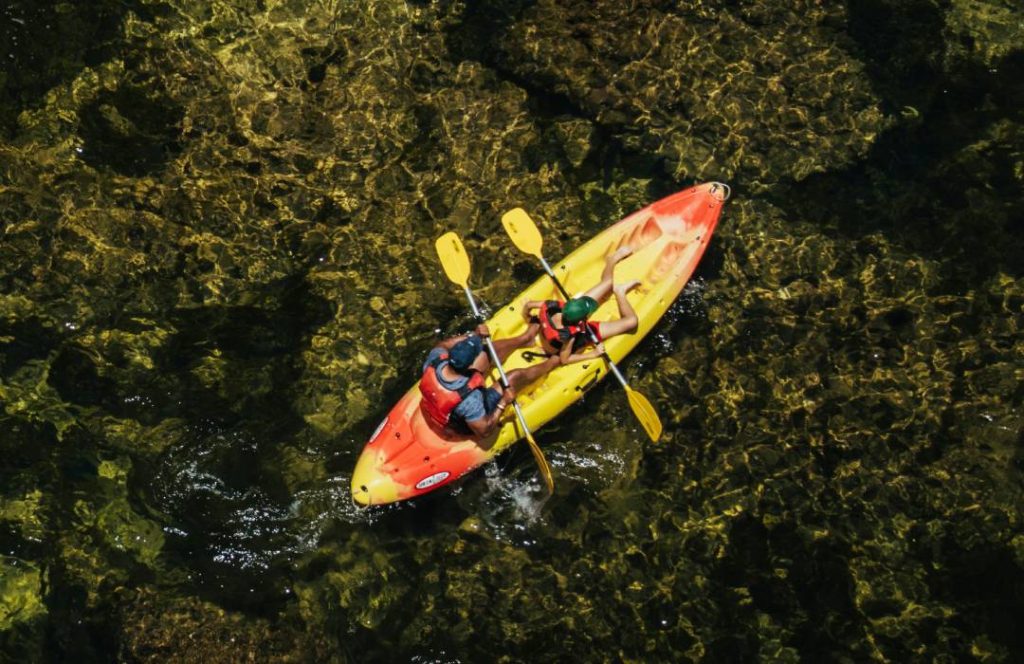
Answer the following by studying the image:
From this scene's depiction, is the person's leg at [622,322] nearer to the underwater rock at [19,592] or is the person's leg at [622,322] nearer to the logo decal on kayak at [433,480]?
the logo decal on kayak at [433,480]

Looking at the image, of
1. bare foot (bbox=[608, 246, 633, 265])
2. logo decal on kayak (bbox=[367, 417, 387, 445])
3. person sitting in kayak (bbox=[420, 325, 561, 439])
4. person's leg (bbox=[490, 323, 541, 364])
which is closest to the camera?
person sitting in kayak (bbox=[420, 325, 561, 439])

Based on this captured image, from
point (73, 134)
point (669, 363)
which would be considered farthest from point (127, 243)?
point (669, 363)

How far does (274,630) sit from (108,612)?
4.02ft

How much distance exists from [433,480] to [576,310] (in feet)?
5.72

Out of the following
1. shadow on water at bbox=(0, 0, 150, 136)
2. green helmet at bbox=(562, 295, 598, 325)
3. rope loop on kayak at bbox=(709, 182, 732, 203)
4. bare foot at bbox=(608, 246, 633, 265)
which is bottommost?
bare foot at bbox=(608, 246, 633, 265)

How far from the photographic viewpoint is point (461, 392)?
23.4 feet

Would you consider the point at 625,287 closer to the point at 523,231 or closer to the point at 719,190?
the point at 523,231

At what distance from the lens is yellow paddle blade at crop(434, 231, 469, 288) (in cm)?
812

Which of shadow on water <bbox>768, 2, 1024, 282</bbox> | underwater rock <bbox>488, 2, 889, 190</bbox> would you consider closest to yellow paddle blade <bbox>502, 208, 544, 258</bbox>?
underwater rock <bbox>488, 2, 889, 190</bbox>

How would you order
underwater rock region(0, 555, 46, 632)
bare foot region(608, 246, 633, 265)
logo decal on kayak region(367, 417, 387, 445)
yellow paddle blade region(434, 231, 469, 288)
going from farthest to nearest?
bare foot region(608, 246, 633, 265) < yellow paddle blade region(434, 231, 469, 288) < logo decal on kayak region(367, 417, 387, 445) < underwater rock region(0, 555, 46, 632)

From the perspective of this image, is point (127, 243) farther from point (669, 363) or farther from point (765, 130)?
point (765, 130)

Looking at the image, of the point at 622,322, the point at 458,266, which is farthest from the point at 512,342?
the point at 622,322

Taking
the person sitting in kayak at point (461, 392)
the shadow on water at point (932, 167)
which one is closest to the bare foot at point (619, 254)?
the person sitting in kayak at point (461, 392)

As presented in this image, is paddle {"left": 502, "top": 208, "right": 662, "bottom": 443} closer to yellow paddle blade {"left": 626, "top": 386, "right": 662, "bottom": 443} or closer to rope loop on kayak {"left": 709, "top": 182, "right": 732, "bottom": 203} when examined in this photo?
yellow paddle blade {"left": 626, "top": 386, "right": 662, "bottom": 443}
